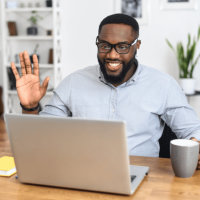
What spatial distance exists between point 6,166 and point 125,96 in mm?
677

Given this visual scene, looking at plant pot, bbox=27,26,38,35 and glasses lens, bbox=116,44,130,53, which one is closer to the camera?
glasses lens, bbox=116,44,130,53

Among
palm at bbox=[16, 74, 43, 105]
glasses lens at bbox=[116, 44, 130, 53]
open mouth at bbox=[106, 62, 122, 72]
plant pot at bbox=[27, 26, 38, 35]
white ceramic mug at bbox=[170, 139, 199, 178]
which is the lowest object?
white ceramic mug at bbox=[170, 139, 199, 178]

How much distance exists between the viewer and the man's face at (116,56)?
146 cm

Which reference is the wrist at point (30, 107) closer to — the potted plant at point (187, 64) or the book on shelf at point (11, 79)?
the potted plant at point (187, 64)

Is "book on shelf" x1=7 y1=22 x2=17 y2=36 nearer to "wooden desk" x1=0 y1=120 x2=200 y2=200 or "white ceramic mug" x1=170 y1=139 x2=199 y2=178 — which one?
"wooden desk" x1=0 y1=120 x2=200 y2=200

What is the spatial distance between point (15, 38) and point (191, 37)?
2379 millimetres

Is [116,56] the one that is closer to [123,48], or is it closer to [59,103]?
[123,48]

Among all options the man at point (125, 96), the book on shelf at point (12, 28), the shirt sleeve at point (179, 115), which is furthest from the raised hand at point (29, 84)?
the book on shelf at point (12, 28)

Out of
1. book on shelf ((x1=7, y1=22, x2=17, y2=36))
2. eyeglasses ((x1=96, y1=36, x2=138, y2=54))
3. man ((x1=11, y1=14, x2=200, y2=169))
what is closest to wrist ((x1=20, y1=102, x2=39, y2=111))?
man ((x1=11, y1=14, x2=200, y2=169))

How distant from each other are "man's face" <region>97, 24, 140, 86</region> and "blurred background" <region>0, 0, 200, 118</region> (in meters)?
2.49

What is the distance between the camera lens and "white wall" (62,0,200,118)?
3850 mm

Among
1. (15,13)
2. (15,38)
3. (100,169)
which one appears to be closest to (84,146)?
(100,169)

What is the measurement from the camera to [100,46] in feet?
4.94

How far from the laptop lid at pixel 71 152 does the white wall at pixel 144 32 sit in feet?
10.8
